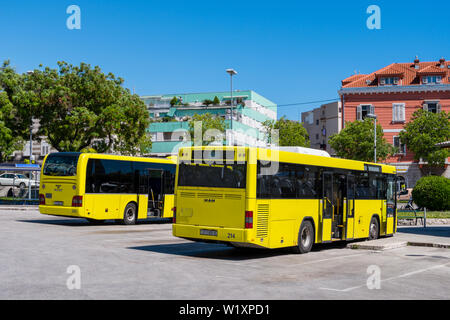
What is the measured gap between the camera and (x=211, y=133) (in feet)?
171

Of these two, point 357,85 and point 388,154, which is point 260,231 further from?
point 357,85

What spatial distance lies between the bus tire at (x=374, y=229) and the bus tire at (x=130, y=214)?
424 inches

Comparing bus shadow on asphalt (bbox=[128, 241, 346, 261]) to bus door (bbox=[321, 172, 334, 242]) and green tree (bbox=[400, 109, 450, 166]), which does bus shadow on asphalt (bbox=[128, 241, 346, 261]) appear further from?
green tree (bbox=[400, 109, 450, 166])

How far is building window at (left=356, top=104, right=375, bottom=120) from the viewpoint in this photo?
60938 millimetres

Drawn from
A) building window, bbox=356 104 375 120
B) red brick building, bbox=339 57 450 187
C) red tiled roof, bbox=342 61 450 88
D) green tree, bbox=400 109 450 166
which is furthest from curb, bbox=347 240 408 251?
red tiled roof, bbox=342 61 450 88

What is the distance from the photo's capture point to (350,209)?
1786 cm

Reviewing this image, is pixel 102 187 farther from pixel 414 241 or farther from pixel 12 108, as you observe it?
pixel 12 108

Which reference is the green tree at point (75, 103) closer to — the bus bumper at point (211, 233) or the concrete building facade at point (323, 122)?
the bus bumper at point (211, 233)

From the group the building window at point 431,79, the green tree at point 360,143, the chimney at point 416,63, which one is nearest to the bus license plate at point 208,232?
the green tree at point 360,143

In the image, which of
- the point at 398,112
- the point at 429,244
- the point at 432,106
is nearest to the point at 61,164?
the point at 429,244

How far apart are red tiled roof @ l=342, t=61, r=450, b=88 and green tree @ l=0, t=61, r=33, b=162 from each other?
1443 inches

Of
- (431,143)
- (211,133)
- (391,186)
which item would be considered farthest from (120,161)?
(431,143)

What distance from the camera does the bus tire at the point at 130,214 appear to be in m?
24.8

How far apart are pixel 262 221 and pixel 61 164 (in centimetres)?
1213
